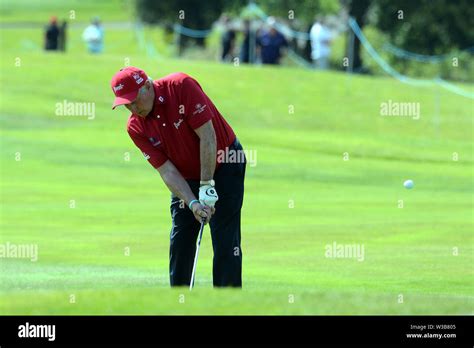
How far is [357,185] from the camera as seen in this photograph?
2606 cm

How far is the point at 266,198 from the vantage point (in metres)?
23.5

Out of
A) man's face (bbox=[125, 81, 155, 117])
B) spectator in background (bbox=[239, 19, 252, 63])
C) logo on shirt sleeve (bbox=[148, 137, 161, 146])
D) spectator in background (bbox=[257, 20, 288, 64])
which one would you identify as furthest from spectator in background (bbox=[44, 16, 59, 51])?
man's face (bbox=[125, 81, 155, 117])

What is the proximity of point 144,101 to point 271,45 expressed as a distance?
36763 mm

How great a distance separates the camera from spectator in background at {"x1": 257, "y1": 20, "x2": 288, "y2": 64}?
151ft

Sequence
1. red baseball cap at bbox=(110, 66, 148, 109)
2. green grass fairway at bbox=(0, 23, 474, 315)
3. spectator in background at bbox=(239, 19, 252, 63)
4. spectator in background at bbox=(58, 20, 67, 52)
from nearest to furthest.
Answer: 1. green grass fairway at bbox=(0, 23, 474, 315)
2. red baseball cap at bbox=(110, 66, 148, 109)
3. spectator in background at bbox=(239, 19, 252, 63)
4. spectator in background at bbox=(58, 20, 67, 52)

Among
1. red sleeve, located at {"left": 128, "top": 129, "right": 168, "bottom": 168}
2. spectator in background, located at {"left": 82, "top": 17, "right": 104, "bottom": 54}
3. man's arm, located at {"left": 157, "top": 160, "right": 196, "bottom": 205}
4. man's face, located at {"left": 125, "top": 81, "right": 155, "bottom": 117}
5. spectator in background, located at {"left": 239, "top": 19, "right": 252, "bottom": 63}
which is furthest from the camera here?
A: spectator in background, located at {"left": 82, "top": 17, "right": 104, "bottom": 54}

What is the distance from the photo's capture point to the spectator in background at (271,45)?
45.9 metres

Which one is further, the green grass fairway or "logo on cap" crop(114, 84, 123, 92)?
"logo on cap" crop(114, 84, 123, 92)

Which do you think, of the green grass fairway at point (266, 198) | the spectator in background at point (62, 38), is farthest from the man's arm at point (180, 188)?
the spectator in background at point (62, 38)

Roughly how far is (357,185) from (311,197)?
2850 mm

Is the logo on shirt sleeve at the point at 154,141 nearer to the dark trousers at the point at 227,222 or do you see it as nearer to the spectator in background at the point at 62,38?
the dark trousers at the point at 227,222

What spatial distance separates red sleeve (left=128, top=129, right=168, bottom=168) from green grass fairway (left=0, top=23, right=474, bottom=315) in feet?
4.27

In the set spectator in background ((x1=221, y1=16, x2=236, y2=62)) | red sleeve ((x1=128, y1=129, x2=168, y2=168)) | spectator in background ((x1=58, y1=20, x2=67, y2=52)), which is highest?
red sleeve ((x1=128, y1=129, x2=168, y2=168))

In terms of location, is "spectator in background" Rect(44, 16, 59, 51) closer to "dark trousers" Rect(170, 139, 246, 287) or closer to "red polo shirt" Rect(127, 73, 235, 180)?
"red polo shirt" Rect(127, 73, 235, 180)
